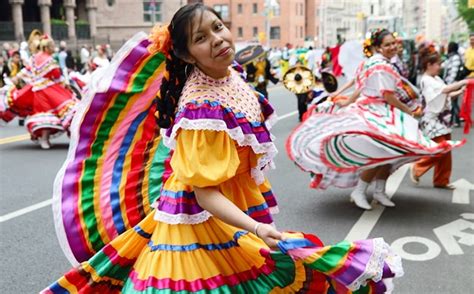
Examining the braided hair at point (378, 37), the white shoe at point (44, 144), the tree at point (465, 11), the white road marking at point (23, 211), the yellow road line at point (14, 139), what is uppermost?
the tree at point (465, 11)

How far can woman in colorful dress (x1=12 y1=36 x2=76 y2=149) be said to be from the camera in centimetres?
1069

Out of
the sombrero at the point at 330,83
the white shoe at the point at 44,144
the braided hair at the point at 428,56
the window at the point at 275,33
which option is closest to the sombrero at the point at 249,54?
the sombrero at the point at 330,83

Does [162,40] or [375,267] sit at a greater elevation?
[162,40]

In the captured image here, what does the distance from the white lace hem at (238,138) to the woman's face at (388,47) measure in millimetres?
3457

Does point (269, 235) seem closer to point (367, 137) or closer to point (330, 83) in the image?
point (367, 137)

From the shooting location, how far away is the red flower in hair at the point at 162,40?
263cm

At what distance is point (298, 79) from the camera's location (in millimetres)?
12898

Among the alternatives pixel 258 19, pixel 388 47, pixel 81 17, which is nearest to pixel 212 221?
pixel 388 47

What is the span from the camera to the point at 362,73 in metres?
6.04

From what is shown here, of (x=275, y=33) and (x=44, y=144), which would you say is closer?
(x=44, y=144)

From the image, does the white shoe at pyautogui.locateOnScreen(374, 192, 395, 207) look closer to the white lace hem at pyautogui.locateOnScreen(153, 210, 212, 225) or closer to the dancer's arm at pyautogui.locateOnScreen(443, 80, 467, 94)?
the dancer's arm at pyautogui.locateOnScreen(443, 80, 467, 94)

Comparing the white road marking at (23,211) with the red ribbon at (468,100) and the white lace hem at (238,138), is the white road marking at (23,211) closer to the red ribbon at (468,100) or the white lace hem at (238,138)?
the white lace hem at (238,138)

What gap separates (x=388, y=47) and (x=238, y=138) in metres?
3.87

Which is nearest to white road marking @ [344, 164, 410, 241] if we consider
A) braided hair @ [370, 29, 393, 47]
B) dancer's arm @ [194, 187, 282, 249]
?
braided hair @ [370, 29, 393, 47]
